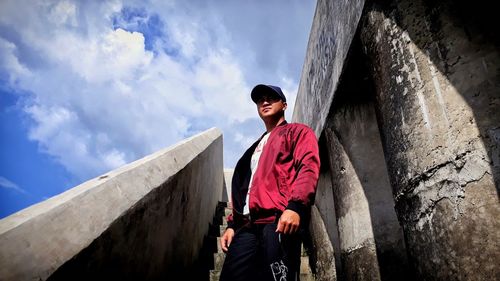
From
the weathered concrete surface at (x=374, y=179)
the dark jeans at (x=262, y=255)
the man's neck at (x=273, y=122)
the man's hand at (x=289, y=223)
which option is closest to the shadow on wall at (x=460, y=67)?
the man's hand at (x=289, y=223)

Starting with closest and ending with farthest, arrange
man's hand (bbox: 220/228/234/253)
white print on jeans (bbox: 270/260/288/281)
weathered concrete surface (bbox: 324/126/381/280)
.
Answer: white print on jeans (bbox: 270/260/288/281) < man's hand (bbox: 220/228/234/253) < weathered concrete surface (bbox: 324/126/381/280)

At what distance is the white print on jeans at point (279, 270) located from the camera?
148 centimetres

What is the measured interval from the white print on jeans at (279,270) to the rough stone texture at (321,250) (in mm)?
2910

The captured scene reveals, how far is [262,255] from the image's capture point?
164cm

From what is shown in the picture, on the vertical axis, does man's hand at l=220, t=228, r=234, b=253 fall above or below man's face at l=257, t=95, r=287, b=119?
below

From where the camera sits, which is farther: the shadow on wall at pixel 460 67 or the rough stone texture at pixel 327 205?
the rough stone texture at pixel 327 205

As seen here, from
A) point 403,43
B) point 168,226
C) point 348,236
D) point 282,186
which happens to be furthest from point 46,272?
point 348,236

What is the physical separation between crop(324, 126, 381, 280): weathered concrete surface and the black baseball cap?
1.43m

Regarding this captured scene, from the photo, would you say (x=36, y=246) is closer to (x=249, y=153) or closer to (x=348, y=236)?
(x=249, y=153)

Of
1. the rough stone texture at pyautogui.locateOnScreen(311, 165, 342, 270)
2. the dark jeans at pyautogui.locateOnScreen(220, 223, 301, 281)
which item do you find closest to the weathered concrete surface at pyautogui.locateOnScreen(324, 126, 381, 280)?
the rough stone texture at pyautogui.locateOnScreen(311, 165, 342, 270)

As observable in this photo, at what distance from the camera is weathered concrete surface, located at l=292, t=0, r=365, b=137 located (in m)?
2.81

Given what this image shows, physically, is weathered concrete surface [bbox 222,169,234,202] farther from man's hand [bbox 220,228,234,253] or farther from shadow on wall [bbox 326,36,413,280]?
man's hand [bbox 220,228,234,253]

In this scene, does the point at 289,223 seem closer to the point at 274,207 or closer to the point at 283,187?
the point at 274,207

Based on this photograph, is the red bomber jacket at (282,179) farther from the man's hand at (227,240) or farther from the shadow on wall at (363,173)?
the shadow on wall at (363,173)
